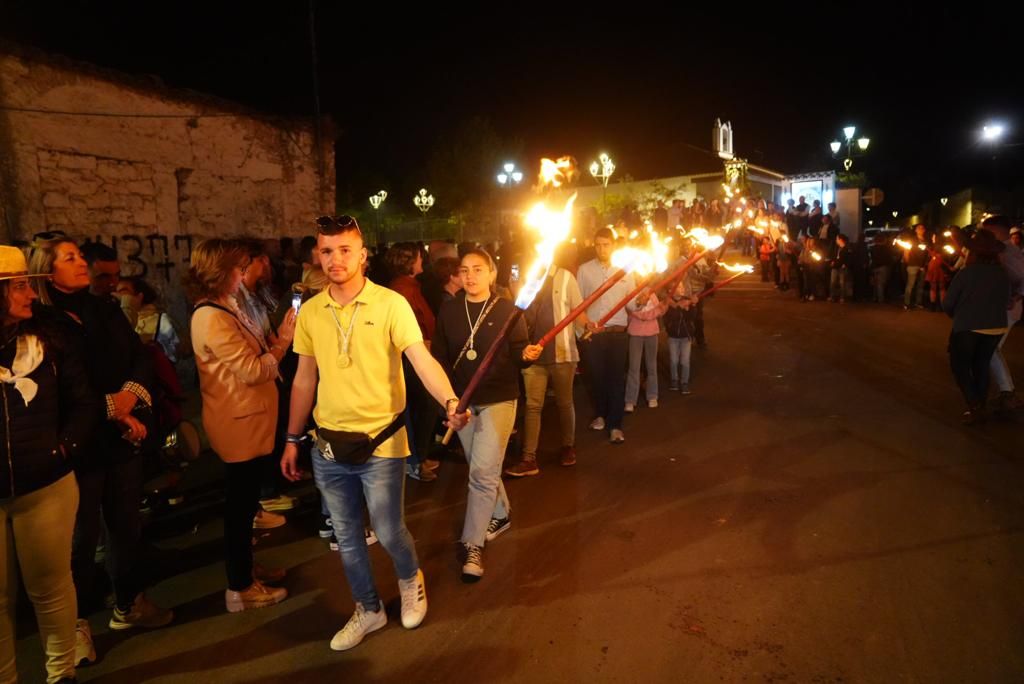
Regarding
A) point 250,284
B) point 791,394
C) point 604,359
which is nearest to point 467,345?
point 250,284

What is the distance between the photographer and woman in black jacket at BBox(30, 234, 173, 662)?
3.67 metres

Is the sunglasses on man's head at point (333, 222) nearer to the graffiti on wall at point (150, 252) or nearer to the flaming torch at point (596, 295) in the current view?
the flaming torch at point (596, 295)

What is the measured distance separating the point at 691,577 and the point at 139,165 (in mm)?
9388

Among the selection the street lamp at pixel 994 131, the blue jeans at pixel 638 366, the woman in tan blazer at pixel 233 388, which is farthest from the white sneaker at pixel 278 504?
the street lamp at pixel 994 131

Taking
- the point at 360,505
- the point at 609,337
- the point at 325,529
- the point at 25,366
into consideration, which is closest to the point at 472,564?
the point at 360,505

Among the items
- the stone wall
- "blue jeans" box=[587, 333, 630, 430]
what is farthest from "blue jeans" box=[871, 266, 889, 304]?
the stone wall

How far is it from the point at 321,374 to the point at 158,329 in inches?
143

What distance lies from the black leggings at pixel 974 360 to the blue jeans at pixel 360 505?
649 centimetres

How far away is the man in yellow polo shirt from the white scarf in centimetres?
114

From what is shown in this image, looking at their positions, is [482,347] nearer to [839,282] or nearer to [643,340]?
[643,340]

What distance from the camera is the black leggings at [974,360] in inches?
285

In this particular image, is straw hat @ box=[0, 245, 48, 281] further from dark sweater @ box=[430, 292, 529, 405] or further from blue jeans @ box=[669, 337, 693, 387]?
blue jeans @ box=[669, 337, 693, 387]

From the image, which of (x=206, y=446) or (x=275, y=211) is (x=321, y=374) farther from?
(x=275, y=211)

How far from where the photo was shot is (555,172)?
294 inches
